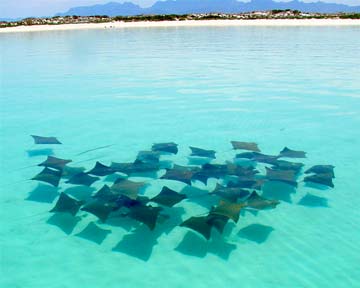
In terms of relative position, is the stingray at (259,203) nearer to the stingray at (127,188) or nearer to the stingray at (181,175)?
the stingray at (181,175)

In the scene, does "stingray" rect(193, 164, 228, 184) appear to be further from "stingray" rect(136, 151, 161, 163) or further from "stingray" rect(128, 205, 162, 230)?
"stingray" rect(128, 205, 162, 230)

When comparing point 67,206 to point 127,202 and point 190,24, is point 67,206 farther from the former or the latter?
point 190,24

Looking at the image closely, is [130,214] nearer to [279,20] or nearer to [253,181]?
[253,181]

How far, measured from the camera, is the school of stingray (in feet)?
16.3

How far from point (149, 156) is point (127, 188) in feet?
6.01

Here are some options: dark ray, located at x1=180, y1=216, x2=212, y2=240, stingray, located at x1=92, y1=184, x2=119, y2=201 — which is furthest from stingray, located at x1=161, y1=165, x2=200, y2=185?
dark ray, located at x1=180, y1=216, x2=212, y2=240

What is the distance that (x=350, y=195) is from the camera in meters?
6.30

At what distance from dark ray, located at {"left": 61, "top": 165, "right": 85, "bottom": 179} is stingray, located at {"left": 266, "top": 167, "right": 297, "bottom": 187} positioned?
3.34m

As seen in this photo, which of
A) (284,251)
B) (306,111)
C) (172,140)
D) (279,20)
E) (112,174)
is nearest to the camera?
(284,251)

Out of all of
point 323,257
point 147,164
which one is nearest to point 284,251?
point 323,257

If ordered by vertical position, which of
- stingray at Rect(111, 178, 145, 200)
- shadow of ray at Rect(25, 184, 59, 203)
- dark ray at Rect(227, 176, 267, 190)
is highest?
stingray at Rect(111, 178, 145, 200)

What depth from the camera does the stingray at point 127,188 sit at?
559cm

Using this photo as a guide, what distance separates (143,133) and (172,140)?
0.92 m

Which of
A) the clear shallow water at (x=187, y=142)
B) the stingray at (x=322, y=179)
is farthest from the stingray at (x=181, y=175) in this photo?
the stingray at (x=322, y=179)
